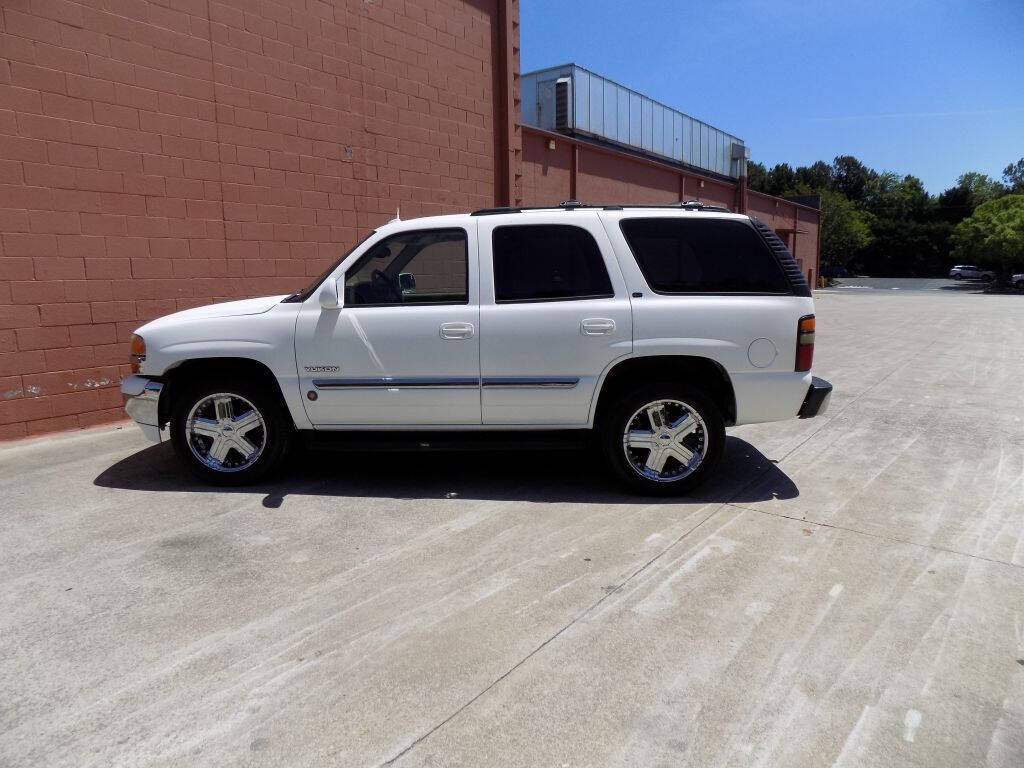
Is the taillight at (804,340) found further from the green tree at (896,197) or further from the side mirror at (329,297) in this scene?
the green tree at (896,197)

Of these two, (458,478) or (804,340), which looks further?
(458,478)

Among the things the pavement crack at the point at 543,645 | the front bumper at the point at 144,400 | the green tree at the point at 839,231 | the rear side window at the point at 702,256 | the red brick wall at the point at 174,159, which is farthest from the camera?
the green tree at the point at 839,231

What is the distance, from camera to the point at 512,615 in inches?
135

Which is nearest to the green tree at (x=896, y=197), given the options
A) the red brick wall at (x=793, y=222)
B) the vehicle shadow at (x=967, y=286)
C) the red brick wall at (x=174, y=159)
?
the vehicle shadow at (x=967, y=286)

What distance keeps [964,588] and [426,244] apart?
383 cm

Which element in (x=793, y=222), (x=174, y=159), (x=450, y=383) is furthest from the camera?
(x=793, y=222)

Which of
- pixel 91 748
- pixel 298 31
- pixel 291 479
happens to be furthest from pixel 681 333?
pixel 298 31

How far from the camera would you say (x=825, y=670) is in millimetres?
2984

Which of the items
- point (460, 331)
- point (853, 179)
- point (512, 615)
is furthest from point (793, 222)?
point (853, 179)

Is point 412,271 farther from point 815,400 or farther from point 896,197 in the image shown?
point 896,197

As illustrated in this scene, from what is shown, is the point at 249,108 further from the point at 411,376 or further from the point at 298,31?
the point at 411,376

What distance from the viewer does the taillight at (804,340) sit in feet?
Answer: 16.0

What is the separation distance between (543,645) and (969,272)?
7250 cm

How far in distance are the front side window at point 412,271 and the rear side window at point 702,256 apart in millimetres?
1193
